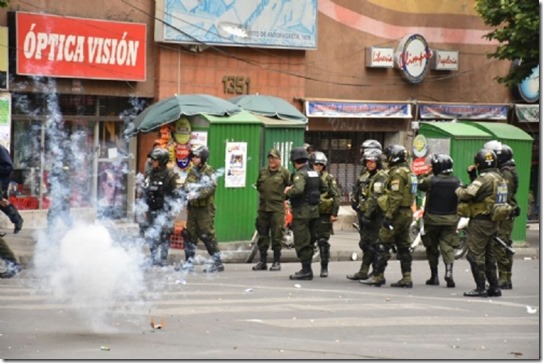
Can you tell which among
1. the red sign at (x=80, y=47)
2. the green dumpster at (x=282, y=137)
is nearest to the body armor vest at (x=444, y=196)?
the green dumpster at (x=282, y=137)

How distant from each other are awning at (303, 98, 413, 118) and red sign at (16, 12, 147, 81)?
4512mm

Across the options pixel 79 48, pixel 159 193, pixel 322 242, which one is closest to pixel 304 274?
pixel 322 242

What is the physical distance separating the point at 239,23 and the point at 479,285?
11.7 metres

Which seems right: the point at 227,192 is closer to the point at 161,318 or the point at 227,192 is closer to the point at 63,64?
the point at 63,64

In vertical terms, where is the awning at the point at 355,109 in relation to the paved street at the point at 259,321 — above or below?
above

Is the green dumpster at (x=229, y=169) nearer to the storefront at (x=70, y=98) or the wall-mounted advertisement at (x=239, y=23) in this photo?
the storefront at (x=70, y=98)

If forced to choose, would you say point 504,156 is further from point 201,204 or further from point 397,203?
point 201,204

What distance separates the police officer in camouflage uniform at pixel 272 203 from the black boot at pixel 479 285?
11.3 ft

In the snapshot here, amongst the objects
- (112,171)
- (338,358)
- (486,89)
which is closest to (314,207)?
(338,358)

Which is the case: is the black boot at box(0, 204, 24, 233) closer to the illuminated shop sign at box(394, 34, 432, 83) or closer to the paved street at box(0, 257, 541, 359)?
the paved street at box(0, 257, 541, 359)

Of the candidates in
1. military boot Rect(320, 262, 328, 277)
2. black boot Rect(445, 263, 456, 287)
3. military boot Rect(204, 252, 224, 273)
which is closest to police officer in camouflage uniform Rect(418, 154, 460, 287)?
black boot Rect(445, 263, 456, 287)

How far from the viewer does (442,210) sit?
16719 mm

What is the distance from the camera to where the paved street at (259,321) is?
1111 cm

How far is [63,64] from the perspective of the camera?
915 inches
